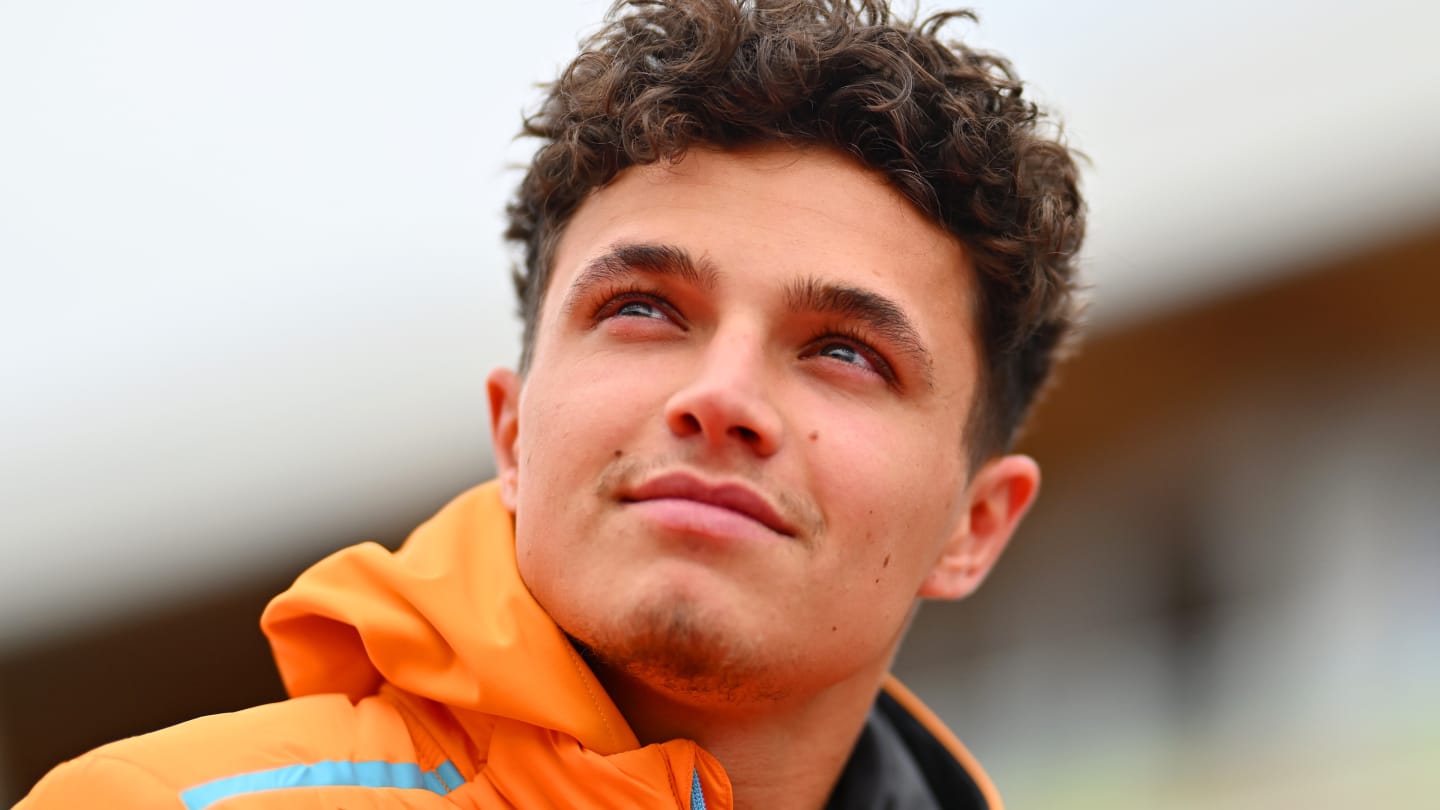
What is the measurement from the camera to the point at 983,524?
294 centimetres

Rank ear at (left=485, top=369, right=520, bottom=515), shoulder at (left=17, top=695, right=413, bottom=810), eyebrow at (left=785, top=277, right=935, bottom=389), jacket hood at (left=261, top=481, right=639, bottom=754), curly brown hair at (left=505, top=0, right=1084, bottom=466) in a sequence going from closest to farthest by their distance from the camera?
shoulder at (left=17, top=695, right=413, bottom=810) < jacket hood at (left=261, top=481, right=639, bottom=754) < eyebrow at (left=785, top=277, right=935, bottom=389) < curly brown hair at (left=505, top=0, right=1084, bottom=466) < ear at (left=485, top=369, right=520, bottom=515)

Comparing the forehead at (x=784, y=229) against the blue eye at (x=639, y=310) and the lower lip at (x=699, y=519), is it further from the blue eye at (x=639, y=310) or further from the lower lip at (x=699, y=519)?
the lower lip at (x=699, y=519)

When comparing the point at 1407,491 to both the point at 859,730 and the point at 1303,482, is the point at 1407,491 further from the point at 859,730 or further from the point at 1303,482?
the point at 859,730

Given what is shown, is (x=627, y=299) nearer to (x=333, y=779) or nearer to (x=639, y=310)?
(x=639, y=310)

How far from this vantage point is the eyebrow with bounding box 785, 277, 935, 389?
7.54 feet

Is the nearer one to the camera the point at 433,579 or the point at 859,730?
the point at 433,579

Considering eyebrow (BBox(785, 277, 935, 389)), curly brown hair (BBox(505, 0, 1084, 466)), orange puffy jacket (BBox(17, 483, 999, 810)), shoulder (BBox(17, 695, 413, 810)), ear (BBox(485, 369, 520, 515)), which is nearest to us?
shoulder (BBox(17, 695, 413, 810))

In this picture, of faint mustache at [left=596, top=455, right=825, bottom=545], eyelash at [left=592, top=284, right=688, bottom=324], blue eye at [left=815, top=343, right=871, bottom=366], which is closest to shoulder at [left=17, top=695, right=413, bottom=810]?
faint mustache at [left=596, top=455, right=825, bottom=545]

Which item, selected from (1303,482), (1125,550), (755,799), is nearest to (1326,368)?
(1303,482)

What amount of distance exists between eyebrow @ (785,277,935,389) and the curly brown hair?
26 cm

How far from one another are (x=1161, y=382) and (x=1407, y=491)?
10.3ft

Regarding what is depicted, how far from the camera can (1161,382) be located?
913 cm

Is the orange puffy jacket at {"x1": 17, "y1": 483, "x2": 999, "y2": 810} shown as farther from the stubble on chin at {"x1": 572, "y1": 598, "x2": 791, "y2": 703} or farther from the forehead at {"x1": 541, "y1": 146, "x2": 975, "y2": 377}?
the forehead at {"x1": 541, "y1": 146, "x2": 975, "y2": 377}

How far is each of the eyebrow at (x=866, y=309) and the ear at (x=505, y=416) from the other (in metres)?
0.70
